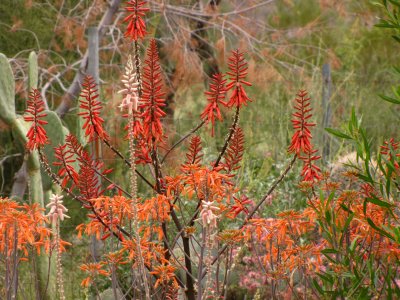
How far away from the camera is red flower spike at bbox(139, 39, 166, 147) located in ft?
10.5

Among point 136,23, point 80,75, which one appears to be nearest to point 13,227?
point 136,23

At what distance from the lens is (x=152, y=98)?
324cm

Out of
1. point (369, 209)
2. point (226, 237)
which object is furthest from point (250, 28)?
point (226, 237)

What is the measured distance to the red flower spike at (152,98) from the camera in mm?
3203

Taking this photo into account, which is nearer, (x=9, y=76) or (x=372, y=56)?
(x=9, y=76)

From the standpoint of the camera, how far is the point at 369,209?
→ 3465 millimetres

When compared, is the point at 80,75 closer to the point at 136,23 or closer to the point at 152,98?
the point at 136,23

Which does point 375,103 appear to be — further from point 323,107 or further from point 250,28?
point 250,28

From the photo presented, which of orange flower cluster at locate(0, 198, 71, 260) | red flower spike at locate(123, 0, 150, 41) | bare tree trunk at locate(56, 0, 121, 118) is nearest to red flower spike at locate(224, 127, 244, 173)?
red flower spike at locate(123, 0, 150, 41)

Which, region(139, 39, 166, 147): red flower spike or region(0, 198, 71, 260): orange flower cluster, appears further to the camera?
region(139, 39, 166, 147): red flower spike

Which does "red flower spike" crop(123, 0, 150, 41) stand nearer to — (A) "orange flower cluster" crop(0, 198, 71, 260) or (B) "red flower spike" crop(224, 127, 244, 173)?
(B) "red flower spike" crop(224, 127, 244, 173)

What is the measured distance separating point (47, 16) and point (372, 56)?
219 inches

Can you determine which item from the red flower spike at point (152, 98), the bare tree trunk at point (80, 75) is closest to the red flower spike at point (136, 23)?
the red flower spike at point (152, 98)

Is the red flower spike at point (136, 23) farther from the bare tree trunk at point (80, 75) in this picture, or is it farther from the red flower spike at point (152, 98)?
the bare tree trunk at point (80, 75)
